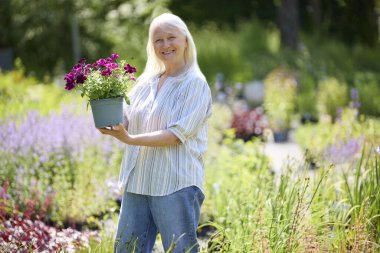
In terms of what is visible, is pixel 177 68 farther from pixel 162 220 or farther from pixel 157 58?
pixel 162 220

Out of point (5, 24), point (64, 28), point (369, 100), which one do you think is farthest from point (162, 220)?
point (5, 24)

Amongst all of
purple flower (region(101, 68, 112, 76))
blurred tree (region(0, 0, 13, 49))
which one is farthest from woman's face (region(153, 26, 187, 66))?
blurred tree (region(0, 0, 13, 49))

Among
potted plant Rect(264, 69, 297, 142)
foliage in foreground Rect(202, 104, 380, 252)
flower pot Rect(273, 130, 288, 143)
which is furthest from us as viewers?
potted plant Rect(264, 69, 297, 142)

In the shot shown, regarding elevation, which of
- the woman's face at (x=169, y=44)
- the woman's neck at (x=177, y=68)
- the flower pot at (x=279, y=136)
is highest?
the woman's face at (x=169, y=44)

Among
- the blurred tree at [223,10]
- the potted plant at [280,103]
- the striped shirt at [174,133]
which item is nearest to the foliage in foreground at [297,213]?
the striped shirt at [174,133]

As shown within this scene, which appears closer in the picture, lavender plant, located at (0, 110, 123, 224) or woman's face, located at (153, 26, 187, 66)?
woman's face, located at (153, 26, 187, 66)

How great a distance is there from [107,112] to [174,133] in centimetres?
32

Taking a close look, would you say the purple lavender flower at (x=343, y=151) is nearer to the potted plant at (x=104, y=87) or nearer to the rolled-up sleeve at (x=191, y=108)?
the rolled-up sleeve at (x=191, y=108)

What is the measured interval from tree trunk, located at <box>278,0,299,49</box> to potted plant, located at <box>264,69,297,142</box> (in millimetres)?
3635

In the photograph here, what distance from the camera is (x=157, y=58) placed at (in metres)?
3.10

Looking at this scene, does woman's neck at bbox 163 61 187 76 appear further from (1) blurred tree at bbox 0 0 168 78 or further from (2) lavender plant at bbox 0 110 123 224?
(1) blurred tree at bbox 0 0 168 78

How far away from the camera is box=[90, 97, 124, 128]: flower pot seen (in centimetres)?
278

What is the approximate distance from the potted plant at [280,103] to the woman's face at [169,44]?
5567 millimetres

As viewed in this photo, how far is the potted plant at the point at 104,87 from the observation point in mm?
2787
